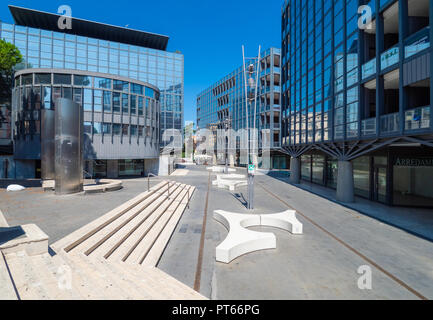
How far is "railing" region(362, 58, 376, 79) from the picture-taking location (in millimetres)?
14391

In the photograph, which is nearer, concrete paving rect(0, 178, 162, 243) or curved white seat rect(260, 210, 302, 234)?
concrete paving rect(0, 178, 162, 243)

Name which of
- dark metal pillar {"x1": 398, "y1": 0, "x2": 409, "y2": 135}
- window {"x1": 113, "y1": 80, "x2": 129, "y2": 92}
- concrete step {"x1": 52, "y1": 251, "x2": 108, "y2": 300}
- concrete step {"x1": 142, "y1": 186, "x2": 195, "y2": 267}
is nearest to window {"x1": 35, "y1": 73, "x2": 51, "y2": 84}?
window {"x1": 113, "y1": 80, "x2": 129, "y2": 92}

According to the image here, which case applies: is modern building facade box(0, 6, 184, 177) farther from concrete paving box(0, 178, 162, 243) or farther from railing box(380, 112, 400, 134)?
railing box(380, 112, 400, 134)

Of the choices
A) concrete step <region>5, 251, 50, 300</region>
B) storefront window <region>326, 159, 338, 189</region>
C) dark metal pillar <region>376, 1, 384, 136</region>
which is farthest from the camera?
storefront window <region>326, 159, 338, 189</region>

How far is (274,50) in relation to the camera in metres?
46.2

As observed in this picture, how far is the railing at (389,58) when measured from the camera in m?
12.5

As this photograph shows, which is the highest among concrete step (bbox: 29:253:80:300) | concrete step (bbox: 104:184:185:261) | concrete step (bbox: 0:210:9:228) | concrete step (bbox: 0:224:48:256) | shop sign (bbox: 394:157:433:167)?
shop sign (bbox: 394:157:433:167)

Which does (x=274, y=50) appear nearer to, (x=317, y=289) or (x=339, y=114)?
(x=339, y=114)

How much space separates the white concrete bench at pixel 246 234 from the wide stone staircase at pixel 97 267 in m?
2.24

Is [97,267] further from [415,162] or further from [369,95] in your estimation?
[415,162]

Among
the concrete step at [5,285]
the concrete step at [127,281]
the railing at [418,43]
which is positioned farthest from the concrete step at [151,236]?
the railing at [418,43]

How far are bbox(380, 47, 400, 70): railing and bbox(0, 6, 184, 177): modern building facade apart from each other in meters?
26.7

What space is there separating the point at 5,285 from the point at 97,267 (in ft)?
6.22

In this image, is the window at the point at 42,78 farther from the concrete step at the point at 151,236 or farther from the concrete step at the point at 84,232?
the concrete step at the point at 151,236
